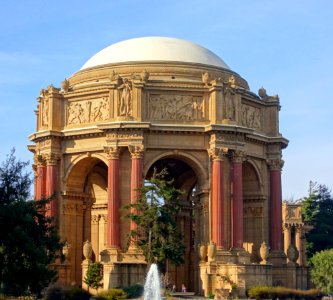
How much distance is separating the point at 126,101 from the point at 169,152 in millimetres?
4370

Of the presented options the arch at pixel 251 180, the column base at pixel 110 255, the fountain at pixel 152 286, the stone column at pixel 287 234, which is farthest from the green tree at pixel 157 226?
the stone column at pixel 287 234

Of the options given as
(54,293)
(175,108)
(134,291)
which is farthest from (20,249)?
(175,108)

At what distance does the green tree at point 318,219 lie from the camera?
77875 millimetres

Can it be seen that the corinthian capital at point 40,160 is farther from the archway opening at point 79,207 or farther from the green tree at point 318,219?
the green tree at point 318,219

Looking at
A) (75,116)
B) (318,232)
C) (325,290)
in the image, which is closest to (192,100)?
(75,116)

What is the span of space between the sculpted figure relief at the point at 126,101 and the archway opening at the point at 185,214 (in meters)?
8.36

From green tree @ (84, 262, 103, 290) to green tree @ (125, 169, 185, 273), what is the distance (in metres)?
4.07

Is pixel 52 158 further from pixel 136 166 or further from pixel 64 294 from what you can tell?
pixel 64 294

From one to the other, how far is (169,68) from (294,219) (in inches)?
737

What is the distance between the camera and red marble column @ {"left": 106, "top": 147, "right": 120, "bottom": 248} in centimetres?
5697

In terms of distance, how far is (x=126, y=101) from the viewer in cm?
5847

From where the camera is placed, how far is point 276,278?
202 feet

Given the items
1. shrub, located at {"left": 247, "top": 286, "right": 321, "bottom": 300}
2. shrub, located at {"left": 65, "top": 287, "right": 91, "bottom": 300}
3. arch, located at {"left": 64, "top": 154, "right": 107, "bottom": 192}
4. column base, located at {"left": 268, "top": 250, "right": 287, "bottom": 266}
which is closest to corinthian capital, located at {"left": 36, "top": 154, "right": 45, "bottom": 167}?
arch, located at {"left": 64, "top": 154, "right": 107, "bottom": 192}

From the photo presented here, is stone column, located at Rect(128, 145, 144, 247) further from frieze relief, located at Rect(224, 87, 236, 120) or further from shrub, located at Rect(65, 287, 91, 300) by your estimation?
shrub, located at Rect(65, 287, 91, 300)
